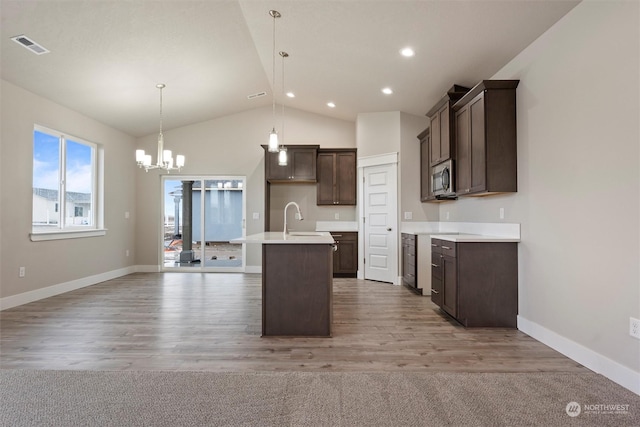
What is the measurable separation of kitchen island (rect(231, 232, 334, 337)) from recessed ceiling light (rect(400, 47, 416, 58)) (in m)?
2.40

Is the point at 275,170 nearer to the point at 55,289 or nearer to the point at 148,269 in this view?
the point at 148,269

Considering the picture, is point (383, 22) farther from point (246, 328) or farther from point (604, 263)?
point (246, 328)

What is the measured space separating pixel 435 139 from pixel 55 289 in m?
5.85

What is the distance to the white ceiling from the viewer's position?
10.0 ft

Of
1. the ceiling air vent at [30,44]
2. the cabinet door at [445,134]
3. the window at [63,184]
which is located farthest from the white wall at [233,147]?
the ceiling air vent at [30,44]

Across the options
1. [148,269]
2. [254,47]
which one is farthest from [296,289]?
[148,269]

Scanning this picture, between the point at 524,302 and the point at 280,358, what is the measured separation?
241 cm

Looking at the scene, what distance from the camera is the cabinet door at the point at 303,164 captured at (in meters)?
6.30

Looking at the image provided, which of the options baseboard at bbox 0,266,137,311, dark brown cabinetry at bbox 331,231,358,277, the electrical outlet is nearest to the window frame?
baseboard at bbox 0,266,137,311

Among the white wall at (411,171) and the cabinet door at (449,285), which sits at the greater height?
the white wall at (411,171)

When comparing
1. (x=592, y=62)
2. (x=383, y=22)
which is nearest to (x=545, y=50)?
(x=592, y=62)

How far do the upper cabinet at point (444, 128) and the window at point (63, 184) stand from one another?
551 centimetres

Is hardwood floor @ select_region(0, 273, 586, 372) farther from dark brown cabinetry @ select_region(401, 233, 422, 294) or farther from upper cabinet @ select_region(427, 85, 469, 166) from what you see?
upper cabinet @ select_region(427, 85, 469, 166)

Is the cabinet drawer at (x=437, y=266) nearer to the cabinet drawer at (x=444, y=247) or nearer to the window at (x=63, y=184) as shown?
the cabinet drawer at (x=444, y=247)
